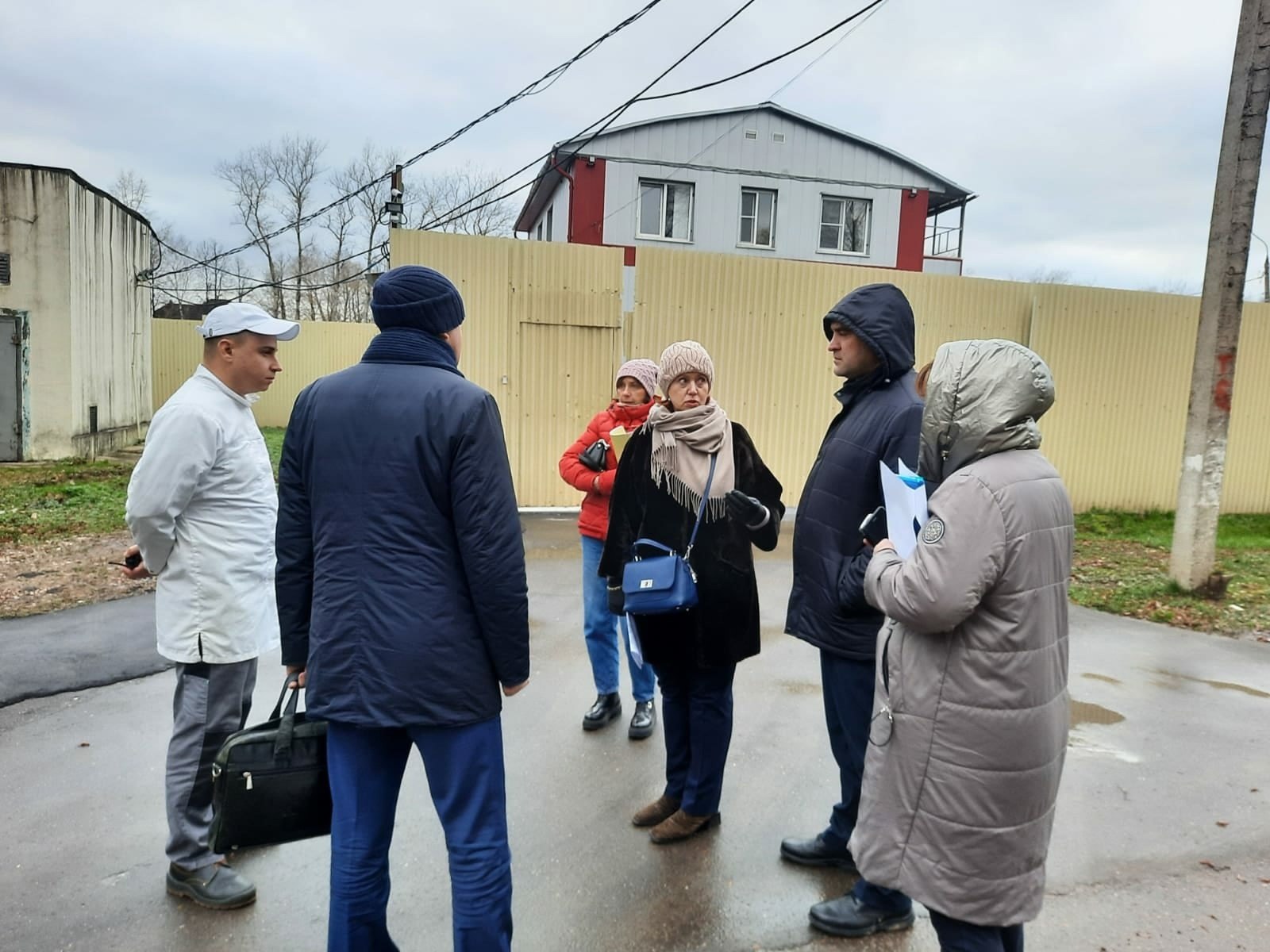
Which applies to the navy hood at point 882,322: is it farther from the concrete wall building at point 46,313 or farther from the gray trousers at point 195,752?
the concrete wall building at point 46,313

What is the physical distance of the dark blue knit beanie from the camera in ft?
7.25

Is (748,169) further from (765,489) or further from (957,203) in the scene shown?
(765,489)

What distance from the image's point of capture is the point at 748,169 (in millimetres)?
25672

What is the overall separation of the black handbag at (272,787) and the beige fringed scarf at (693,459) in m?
1.50

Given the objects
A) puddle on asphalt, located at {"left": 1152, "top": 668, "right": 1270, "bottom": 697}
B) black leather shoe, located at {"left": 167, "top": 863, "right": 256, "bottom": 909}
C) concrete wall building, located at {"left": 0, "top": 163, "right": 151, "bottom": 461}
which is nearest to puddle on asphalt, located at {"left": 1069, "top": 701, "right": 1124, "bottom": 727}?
puddle on asphalt, located at {"left": 1152, "top": 668, "right": 1270, "bottom": 697}

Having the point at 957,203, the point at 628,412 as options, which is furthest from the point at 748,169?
the point at 628,412

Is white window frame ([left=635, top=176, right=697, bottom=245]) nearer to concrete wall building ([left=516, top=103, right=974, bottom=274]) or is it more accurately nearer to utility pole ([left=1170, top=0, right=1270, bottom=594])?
concrete wall building ([left=516, top=103, right=974, bottom=274])


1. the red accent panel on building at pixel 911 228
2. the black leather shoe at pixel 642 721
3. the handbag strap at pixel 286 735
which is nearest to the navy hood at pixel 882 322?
the handbag strap at pixel 286 735

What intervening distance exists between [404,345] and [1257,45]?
7.55 metres

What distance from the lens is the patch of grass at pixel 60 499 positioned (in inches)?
344

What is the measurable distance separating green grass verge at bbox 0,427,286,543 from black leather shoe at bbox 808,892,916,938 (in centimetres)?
595

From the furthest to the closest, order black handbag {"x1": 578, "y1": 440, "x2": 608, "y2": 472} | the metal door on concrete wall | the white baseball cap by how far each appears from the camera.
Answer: the metal door on concrete wall
black handbag {"x1": 578, "y1": 440, "x2": 608, "y2": 472}
the white baseball cap

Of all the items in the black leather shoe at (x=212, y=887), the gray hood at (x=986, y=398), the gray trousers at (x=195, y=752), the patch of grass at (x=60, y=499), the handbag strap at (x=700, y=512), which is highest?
the gray hood at (x=986, y=398)

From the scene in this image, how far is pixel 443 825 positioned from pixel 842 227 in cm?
2706
